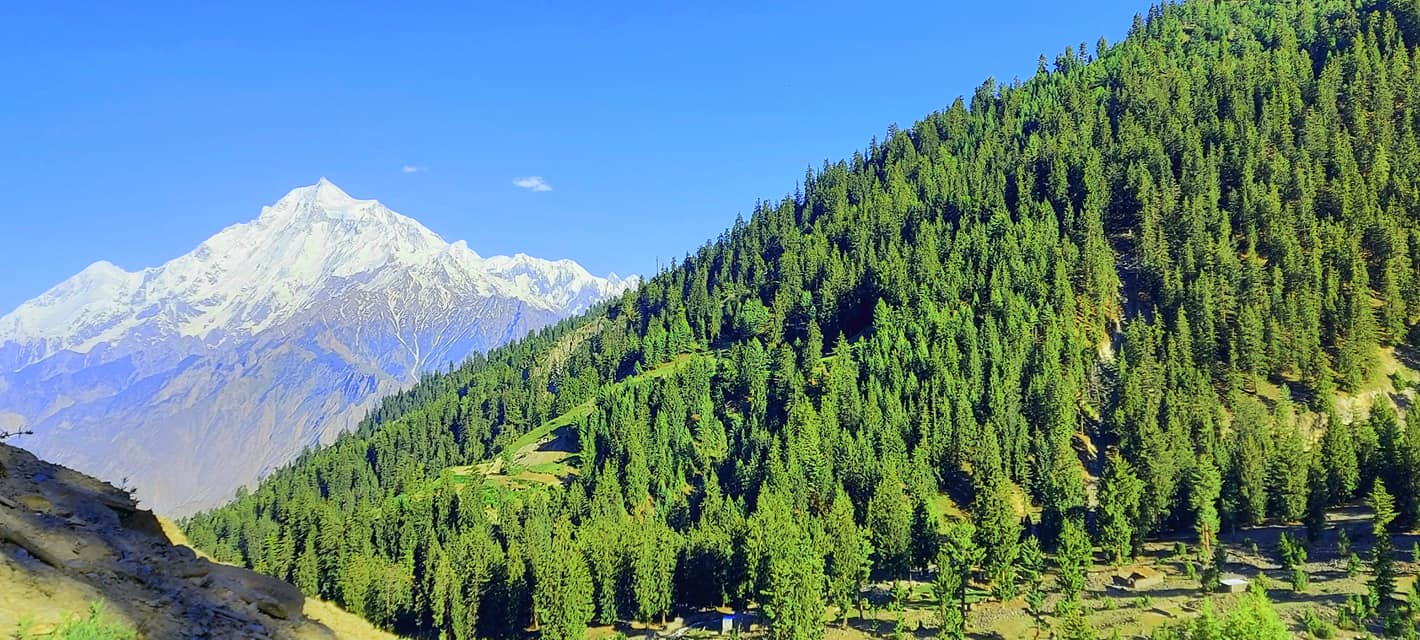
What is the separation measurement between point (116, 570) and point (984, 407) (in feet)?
356

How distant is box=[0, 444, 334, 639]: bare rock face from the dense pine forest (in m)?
49.0

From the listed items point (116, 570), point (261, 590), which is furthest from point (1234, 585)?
→ point (116, 570)

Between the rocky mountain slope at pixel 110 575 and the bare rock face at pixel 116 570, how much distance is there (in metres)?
0.04

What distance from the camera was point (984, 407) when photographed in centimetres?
11469

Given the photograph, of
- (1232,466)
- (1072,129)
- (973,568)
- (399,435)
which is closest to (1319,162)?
(1072,129)

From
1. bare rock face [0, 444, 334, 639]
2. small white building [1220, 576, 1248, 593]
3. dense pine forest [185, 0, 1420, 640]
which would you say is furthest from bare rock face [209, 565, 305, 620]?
small white building [1220, 576, 1248, 593]

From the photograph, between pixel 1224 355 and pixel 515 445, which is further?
pixel 515 445

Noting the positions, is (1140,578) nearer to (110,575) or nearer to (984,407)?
(984,407)

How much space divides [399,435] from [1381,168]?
21541cm

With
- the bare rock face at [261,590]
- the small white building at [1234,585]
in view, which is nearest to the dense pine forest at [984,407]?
the small white building at [1234,585]

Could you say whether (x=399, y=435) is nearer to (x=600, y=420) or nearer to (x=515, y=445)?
(x=515, y=445)

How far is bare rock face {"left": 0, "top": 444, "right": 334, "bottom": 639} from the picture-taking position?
20297 millimetres

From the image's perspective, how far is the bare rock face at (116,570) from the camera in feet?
66.6

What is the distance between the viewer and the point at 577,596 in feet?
253
